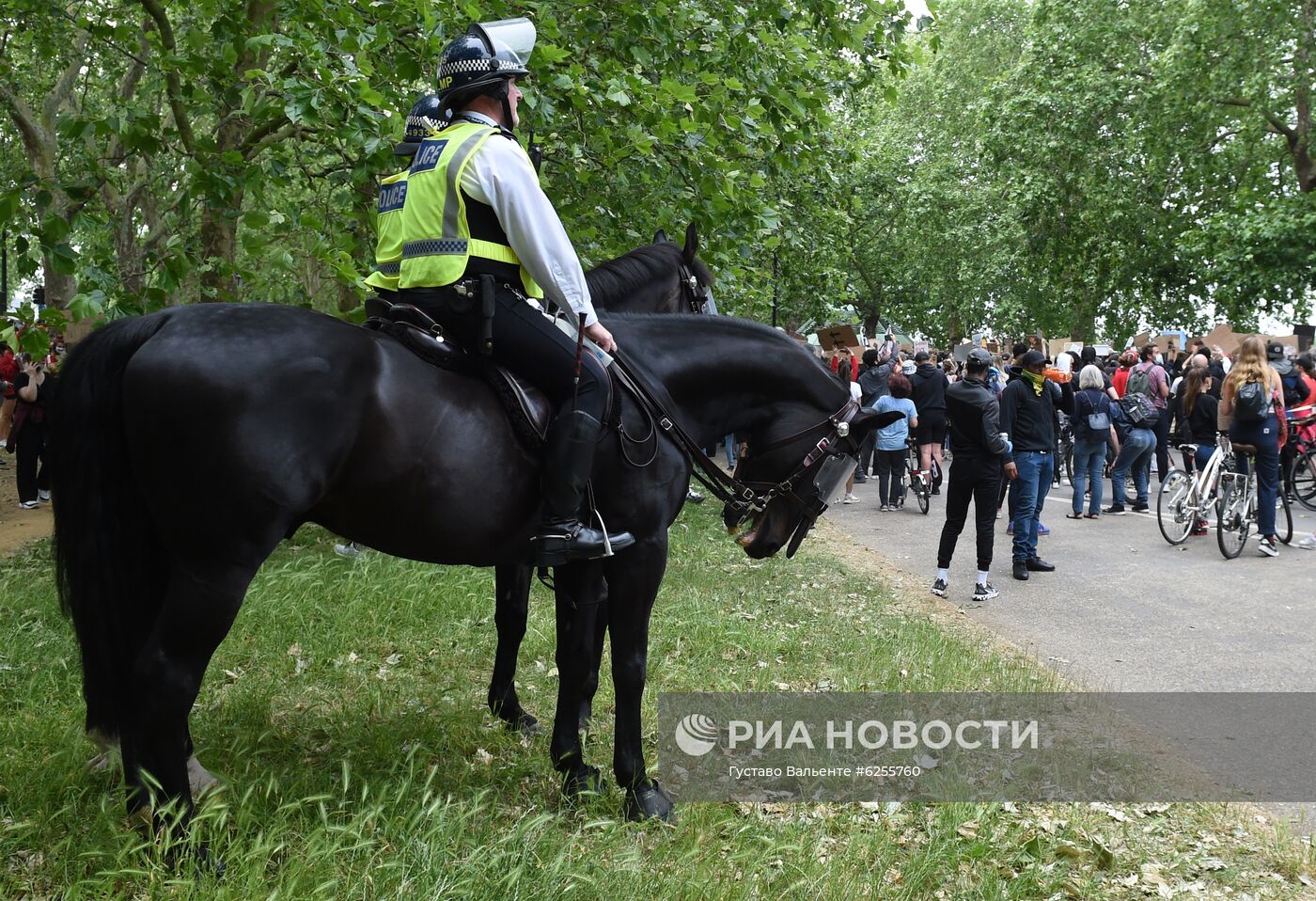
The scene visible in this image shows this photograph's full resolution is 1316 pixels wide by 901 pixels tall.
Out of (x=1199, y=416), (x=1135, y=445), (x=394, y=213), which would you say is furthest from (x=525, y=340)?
(x=1135, y=445)

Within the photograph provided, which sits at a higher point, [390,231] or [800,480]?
[390,231]

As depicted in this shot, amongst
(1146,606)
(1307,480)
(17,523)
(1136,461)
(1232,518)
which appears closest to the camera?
(1146,606)

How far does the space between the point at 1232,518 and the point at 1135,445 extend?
11.2 ft

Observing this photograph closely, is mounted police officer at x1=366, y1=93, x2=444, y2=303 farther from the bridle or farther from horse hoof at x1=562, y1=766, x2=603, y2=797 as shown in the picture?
horse hoof at x1=562, y1=766, x2=603, y2=797

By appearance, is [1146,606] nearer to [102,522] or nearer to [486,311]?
[486,311]

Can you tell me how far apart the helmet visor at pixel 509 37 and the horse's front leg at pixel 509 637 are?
249 cm

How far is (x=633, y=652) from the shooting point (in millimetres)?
4363

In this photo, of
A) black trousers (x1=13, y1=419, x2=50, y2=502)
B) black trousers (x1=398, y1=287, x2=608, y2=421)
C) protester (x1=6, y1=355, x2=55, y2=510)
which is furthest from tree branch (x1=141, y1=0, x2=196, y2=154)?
black trousers (x1=13, y1=419, x2=50, y2=502)

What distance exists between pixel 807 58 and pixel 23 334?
291 inches

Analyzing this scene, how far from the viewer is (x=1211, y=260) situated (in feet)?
86.4

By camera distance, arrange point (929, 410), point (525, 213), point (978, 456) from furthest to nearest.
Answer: point (929, 410) < point (978, 456) < point (525, 213)

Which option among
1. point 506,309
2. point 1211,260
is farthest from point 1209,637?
point 1211,260

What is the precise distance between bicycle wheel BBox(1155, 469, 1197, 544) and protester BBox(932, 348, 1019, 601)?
356 centimetres

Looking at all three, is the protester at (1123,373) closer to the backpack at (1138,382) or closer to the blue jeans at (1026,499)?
the backpack at (1138,382)
